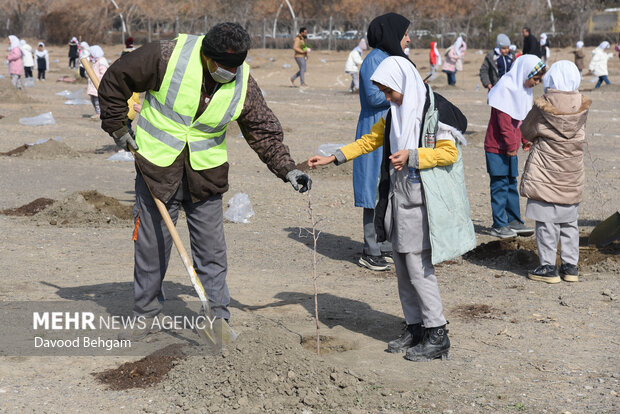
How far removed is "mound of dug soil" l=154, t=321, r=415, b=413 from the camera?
13.2 feet

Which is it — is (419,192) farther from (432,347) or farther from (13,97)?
(13,97)

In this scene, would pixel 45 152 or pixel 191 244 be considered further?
pixel 45 152

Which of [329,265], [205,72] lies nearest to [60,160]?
[329,265]

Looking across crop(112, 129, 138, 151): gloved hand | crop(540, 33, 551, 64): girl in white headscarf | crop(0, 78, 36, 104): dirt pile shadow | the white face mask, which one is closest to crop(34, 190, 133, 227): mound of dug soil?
crop(112, 129, 138, 151): gloved hand

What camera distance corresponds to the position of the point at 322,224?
8531 millimetres

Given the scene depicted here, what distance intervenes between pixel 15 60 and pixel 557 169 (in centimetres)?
2030

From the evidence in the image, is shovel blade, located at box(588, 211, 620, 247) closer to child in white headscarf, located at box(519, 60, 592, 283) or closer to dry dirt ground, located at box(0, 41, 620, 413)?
dry dirt ground, located at box(0, 41, 620, 413)

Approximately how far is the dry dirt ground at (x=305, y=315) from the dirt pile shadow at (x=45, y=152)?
1.38 meters

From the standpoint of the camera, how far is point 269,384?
13.5ft

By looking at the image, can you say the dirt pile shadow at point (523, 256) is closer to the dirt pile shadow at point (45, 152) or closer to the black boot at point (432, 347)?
the black boot at point (432, 347)

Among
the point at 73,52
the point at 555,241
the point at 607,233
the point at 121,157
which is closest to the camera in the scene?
the point at 555,241

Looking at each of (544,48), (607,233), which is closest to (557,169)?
(607,233)

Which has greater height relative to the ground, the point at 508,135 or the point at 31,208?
the point at 508,135

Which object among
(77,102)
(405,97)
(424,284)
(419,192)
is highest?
(405,97)
